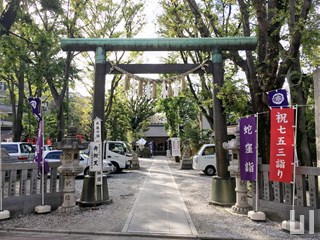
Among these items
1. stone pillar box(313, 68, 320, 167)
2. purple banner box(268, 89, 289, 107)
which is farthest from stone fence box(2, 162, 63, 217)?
stone pillar box(313, 68, 320, 167)

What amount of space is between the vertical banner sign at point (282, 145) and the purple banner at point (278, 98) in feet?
1.78

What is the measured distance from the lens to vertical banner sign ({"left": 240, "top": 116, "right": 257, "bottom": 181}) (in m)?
7.34

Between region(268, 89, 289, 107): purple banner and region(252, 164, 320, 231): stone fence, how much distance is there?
5.06ft

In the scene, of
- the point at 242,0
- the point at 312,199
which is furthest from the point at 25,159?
the point at 312,199

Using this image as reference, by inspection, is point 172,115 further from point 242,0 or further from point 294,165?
point 294,165

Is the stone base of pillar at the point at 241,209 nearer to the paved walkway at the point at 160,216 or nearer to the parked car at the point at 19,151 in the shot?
the paved walkway at the point at 160,216

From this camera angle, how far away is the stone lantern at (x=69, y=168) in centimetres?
806

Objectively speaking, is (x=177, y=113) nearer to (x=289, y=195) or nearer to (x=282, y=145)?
(x=289, y=195)

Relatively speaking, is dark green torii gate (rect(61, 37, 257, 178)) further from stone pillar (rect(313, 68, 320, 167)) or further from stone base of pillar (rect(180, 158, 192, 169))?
stone base of pillar (rect(180, 158, 192, 169))

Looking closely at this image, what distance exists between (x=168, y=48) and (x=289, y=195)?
5.20 meters

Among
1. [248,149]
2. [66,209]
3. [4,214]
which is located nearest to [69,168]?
[66,209]

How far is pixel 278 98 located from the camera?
7223 millimetres

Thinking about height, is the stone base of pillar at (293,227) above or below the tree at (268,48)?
below

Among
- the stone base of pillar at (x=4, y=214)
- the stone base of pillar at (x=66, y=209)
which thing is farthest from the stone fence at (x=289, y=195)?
the stone base of pillar at (x=4, y=214)
